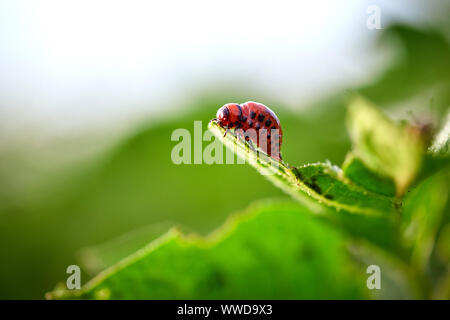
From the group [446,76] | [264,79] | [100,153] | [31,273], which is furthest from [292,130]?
[31,273]

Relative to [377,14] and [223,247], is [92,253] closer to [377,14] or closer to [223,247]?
[223,247]

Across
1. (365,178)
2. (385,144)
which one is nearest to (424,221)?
(365,178)

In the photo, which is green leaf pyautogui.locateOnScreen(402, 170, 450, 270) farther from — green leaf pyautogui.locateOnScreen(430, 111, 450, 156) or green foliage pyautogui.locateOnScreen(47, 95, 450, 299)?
green leaf pyautogui.locateOnScreen(430, 111, 450, 156)

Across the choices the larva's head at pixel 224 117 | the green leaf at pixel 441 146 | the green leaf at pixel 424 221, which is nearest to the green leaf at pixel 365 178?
the green leaf at pixel 441 146

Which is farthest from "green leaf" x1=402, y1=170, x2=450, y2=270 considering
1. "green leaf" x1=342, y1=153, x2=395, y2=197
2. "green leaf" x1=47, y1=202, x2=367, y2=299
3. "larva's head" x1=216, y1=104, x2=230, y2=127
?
"larva's head" x1=216, y1=104, x2=230, y2=127

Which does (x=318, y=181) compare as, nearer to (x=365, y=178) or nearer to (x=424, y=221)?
(x=365, y=178)

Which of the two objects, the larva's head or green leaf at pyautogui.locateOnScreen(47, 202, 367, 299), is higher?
the larva's head

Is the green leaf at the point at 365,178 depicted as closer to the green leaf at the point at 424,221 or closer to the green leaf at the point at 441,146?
the green leaf at the point at 441,146
